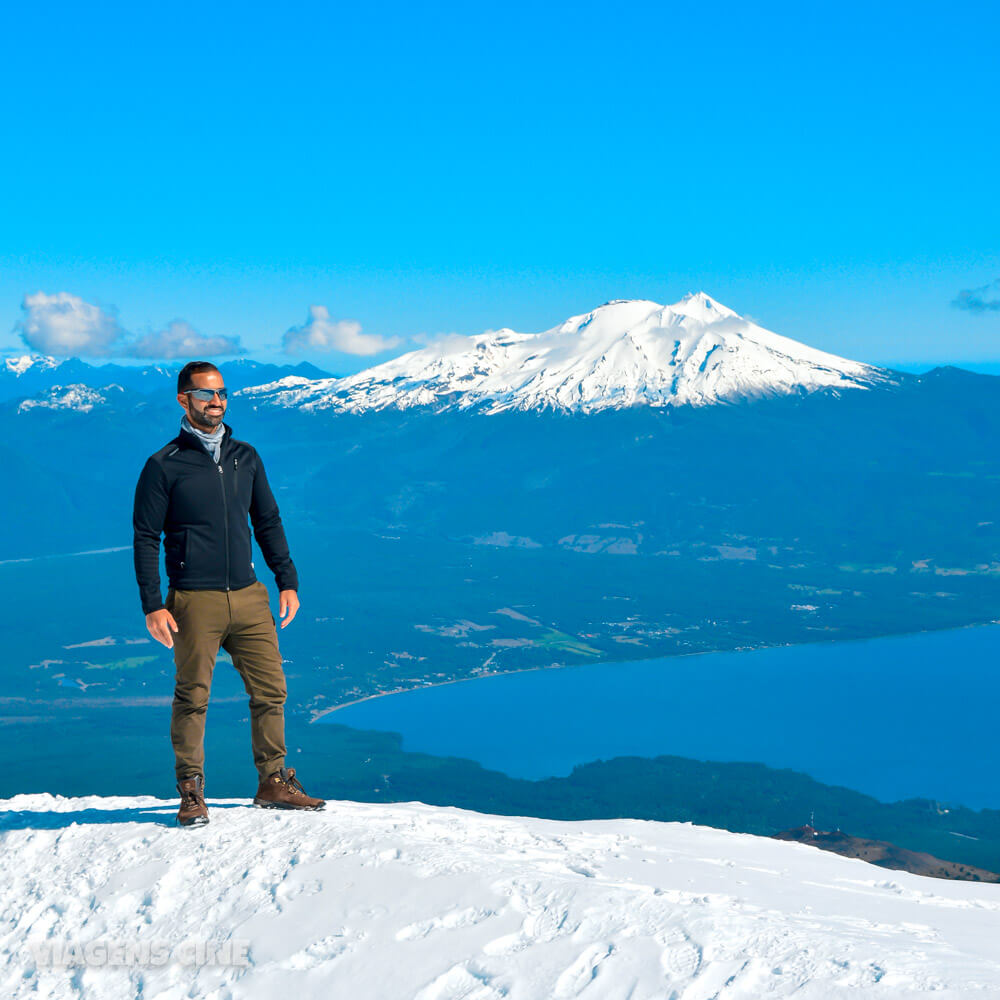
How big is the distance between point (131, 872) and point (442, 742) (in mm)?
179578

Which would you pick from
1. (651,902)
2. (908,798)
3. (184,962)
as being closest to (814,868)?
(651,902)

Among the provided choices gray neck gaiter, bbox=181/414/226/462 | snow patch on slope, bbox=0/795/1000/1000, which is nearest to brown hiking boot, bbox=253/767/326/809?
snow patch on slope, bbox=0/795/1000/1000

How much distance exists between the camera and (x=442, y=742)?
18175 cm

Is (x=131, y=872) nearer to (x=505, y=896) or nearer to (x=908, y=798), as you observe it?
(x=505, y=896)

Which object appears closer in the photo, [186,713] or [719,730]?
[186,713]

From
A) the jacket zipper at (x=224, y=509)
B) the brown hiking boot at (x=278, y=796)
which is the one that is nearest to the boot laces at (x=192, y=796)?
the brown hiking boot at (x=278, y=796)

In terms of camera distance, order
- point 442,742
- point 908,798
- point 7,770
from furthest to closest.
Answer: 1. point 442,742
2. point 7,770
3. point 908,798

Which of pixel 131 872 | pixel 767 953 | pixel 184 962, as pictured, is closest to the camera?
pixel 767 953

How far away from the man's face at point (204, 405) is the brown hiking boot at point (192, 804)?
10.8 feet

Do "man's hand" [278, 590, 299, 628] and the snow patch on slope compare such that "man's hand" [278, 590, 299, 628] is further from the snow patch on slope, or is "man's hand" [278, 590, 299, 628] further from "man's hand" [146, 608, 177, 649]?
the snow patch on slope

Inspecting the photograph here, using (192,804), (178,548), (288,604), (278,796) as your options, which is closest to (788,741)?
(278,796)

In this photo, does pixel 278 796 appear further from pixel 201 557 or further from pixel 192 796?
pixel 201 557

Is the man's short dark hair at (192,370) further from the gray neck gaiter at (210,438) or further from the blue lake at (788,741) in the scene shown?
the blue lake at (788,741)

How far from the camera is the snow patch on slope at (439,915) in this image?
5820 millimetres
